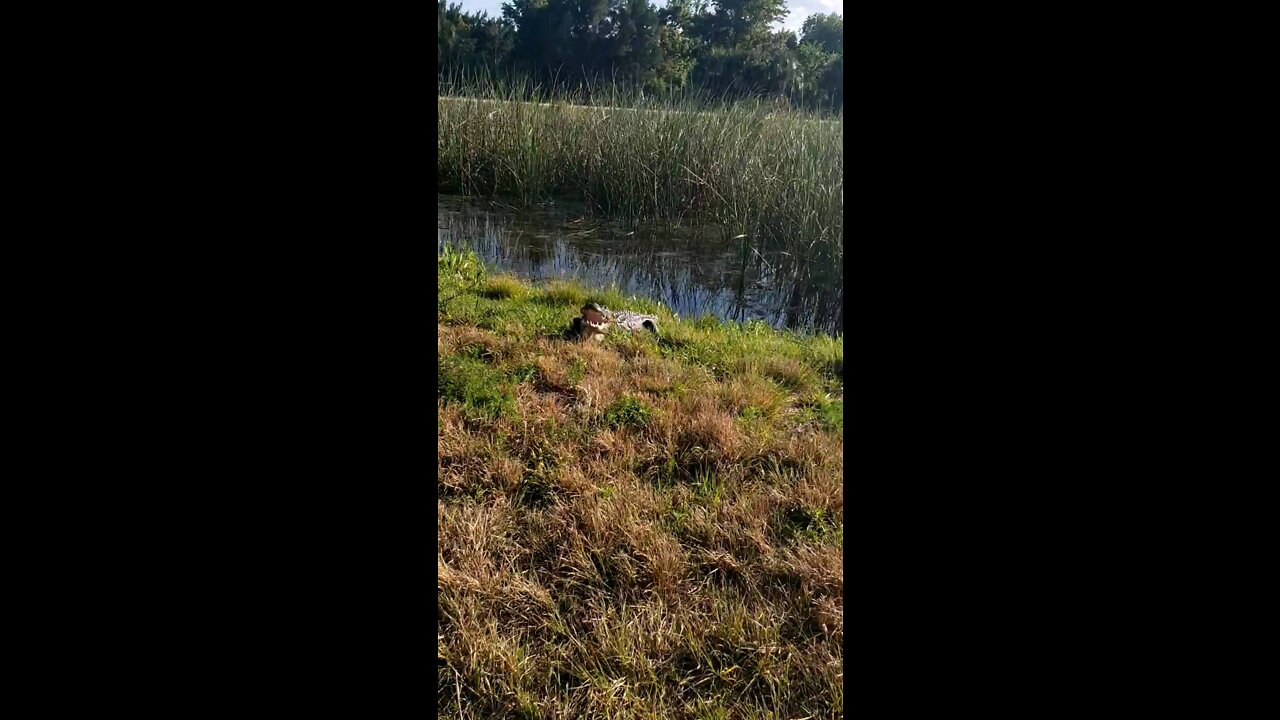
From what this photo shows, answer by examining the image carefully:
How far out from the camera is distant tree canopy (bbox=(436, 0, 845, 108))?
57.4ft

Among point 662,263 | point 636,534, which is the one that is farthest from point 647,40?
point 636,534

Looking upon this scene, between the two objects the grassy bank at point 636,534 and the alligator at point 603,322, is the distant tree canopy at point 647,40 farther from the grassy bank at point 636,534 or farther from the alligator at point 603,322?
the grassy bank at point 636,534

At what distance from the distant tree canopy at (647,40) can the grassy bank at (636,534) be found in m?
14.4

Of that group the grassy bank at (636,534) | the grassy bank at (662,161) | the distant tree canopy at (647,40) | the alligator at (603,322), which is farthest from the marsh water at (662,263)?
the distant tree canopy at (647,40)

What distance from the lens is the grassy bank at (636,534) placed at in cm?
160

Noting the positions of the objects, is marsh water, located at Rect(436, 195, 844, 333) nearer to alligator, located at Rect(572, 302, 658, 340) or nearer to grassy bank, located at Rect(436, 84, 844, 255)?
grassy bank, located at Rect(436, 84, 844, 255)

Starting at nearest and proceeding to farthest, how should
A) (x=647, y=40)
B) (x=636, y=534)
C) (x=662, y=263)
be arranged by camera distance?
(x=636, y=534)
(x=662, y=263)
(x=647, y=40)

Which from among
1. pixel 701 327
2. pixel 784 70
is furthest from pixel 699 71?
pixel 701 327

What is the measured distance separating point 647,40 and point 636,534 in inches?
695

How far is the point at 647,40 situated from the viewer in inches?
714

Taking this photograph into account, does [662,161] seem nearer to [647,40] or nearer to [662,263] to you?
[662,263]
